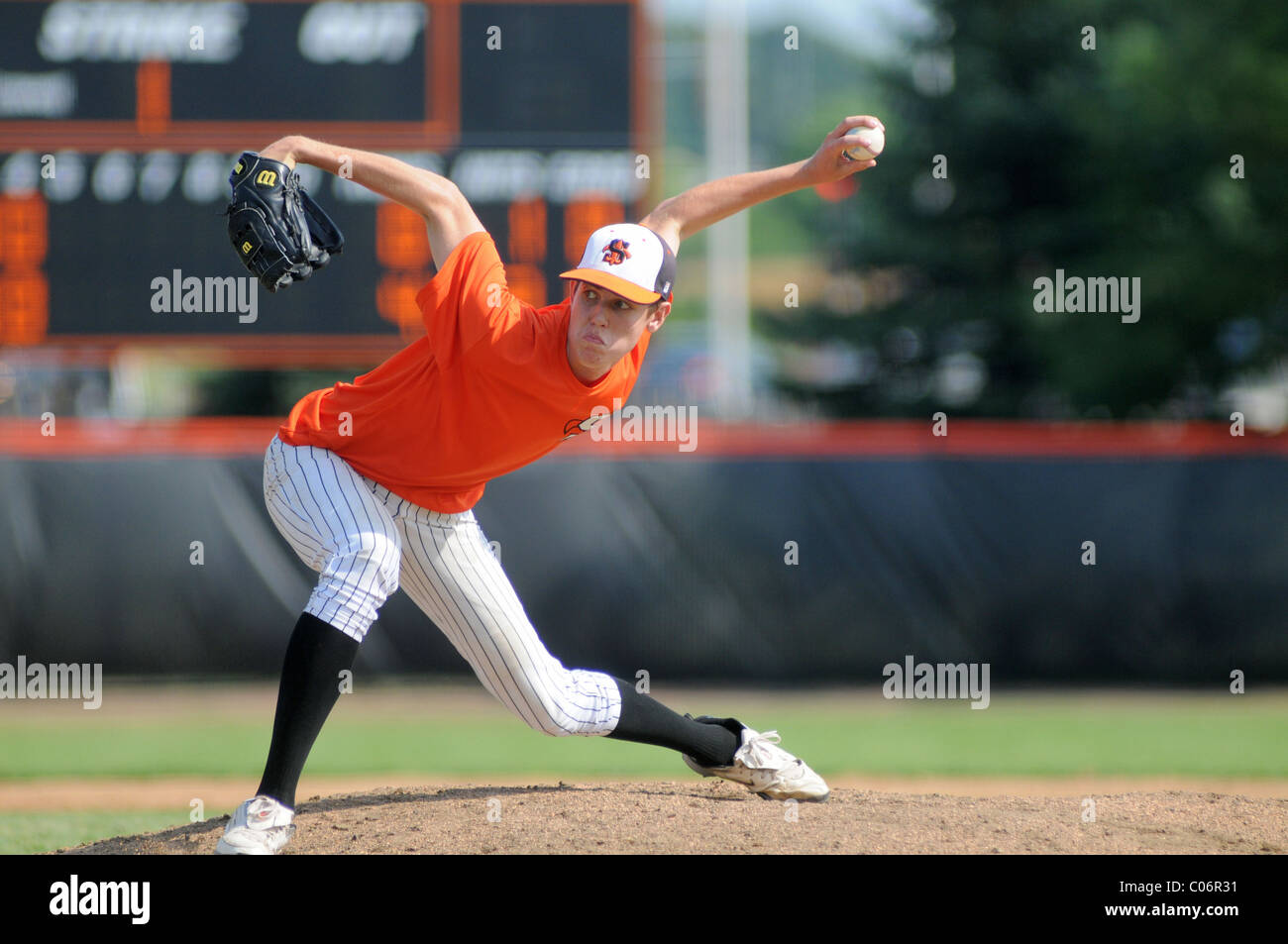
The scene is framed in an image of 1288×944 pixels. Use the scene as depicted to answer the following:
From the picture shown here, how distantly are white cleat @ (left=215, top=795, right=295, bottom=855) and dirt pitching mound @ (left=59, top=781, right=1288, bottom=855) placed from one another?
0.17 m

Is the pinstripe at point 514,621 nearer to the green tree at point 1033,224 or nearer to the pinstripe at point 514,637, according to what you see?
the pinstripe at point 514,637

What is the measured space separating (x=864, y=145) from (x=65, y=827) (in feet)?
10.5

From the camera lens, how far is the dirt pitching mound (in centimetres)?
317

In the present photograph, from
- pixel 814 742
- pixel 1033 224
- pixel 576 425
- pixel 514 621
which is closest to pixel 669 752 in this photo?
pixel 814 742

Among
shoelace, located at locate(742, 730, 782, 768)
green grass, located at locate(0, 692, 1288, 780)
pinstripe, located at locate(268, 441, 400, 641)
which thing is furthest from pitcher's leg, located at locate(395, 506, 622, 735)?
green grass, located at locate(0, 692, 1288, 780)

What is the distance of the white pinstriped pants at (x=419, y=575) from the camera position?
305 centimetres

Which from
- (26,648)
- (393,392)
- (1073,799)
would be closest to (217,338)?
(26,648)

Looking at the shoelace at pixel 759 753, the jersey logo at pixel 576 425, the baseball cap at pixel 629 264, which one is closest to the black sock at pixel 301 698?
the jersey logo at pixel 576 425

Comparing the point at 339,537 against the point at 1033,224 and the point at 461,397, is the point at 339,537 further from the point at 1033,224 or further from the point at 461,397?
the point at 1033,224

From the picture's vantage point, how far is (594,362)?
315 centimetres

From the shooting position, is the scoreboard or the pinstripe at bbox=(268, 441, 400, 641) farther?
the scoreboard

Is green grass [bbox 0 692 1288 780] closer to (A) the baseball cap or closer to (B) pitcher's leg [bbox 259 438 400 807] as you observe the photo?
(B) pitcher's leg [bbox 259 438 400 807]

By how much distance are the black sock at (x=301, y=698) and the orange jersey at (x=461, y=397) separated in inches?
17.0

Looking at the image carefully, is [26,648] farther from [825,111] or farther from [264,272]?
[825,111]
